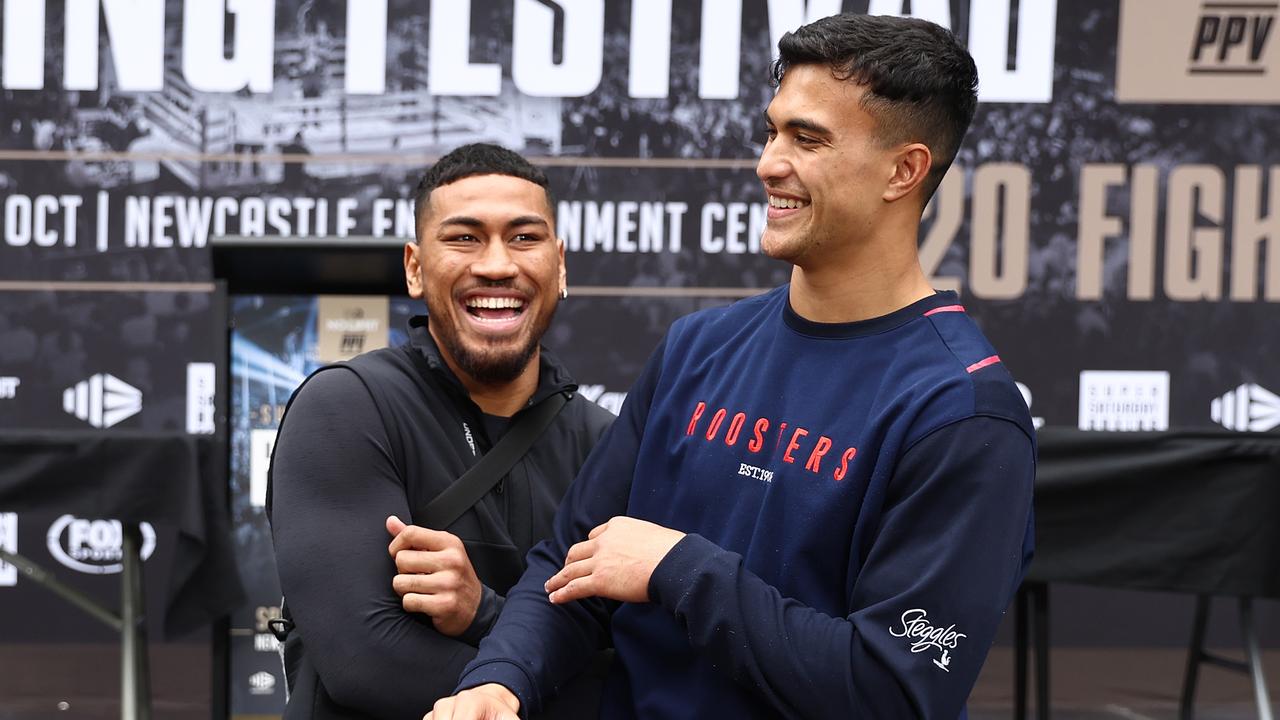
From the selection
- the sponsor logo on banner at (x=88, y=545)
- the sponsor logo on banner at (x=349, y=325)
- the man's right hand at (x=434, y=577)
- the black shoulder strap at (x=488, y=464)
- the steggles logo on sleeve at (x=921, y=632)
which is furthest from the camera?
the sponsor logo on banner at (x=88, y=545)

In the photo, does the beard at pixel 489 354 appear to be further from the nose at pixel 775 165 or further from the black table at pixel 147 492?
the black table at pixel 147 492

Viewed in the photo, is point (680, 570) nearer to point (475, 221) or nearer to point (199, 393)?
point (475, 221)

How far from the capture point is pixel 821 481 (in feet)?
4.49

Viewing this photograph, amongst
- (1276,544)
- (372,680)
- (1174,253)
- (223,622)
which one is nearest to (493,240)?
(372,680)

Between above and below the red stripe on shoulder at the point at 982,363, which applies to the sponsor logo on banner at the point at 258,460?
below

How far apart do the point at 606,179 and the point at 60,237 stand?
195 cm

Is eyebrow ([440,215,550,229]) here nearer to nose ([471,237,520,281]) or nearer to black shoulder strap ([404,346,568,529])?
nose ([471,237,520,281])

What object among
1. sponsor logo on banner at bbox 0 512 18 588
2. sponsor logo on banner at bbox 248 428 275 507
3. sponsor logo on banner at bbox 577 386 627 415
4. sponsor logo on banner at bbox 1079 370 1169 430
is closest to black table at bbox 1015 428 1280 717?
sponsor logo on banner at bbox 1079 370 1169 430

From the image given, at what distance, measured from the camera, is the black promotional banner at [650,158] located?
4535 mm

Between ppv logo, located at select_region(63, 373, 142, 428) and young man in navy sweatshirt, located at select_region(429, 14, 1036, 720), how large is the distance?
3391 mm

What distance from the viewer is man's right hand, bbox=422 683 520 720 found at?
1387 mm

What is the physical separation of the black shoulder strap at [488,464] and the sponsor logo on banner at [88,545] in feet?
10.1

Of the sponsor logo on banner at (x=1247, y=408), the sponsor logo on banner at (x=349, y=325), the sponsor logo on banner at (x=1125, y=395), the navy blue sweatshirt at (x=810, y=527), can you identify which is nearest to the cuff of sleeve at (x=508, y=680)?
the navy blue sweatshirt at (x=810, y=527)

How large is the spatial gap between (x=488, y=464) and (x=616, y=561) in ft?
1.68
